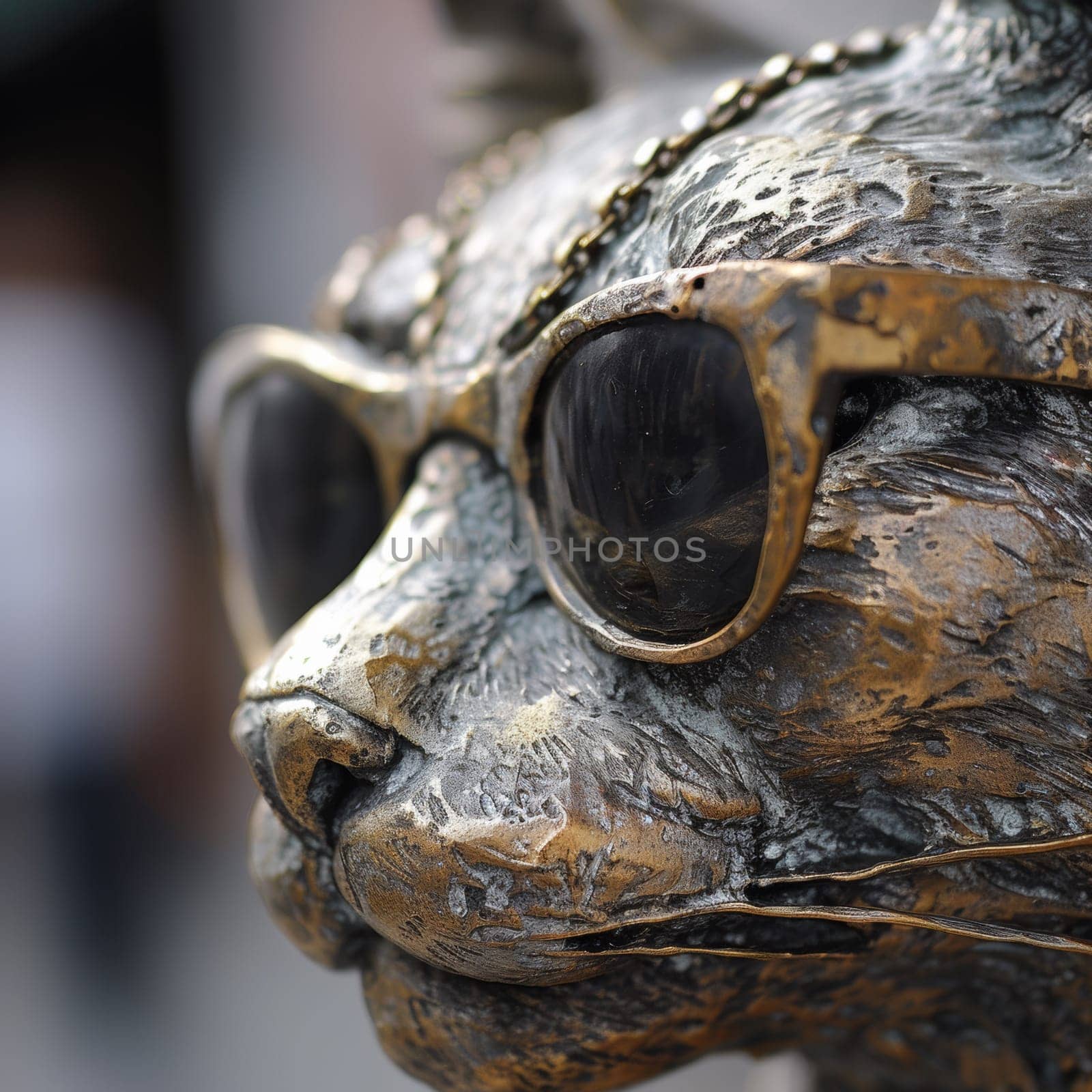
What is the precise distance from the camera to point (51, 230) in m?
1.55

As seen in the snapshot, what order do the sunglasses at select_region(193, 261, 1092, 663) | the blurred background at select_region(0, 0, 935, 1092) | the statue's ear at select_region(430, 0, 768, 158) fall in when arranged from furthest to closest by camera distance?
the blurred background at select_region(0, 0, 935, 1092)
the statue's ear at select_region(430, 0, 768, 158)
the sunglasses at select_region(193, 261, 1092, 663)

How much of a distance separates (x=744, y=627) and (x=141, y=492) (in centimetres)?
142

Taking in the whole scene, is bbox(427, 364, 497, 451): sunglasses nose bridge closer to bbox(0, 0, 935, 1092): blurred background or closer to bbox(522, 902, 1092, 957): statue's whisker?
bbox(522, 902, 1092, 957): statue's whisker

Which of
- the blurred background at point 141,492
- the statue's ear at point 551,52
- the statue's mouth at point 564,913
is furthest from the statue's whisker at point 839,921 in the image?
the blurred background at point 141,492

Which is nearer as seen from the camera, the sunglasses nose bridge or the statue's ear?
the sunglasses nose bridge

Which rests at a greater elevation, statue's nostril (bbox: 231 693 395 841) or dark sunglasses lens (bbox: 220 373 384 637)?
dark sunglasses lens (bbox: 220 373 384 637)

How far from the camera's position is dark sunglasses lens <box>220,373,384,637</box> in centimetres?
51

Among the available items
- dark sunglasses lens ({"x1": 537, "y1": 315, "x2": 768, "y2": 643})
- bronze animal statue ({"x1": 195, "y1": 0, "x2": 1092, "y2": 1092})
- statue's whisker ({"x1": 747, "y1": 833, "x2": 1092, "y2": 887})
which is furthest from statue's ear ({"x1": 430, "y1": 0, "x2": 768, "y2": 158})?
statue's whisker ({"x1": 747, "y1": 833, "x2": 1092, "y2": 887})

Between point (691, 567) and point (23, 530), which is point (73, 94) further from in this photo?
point (691, 567)

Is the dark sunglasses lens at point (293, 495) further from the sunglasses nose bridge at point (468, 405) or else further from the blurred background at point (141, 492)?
the blurred background at point (141, 492)

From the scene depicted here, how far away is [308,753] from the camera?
36 centimetres

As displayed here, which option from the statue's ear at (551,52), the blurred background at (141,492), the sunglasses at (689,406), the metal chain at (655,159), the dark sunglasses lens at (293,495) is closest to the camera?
the sunglasses at (689,406)

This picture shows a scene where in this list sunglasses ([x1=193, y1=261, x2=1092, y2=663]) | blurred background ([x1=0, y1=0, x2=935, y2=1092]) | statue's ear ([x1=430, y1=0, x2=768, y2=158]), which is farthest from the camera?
blurred background ([x1=0, y1=0, x2=935, y2=1092])

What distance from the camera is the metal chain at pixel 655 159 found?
1.25ft
